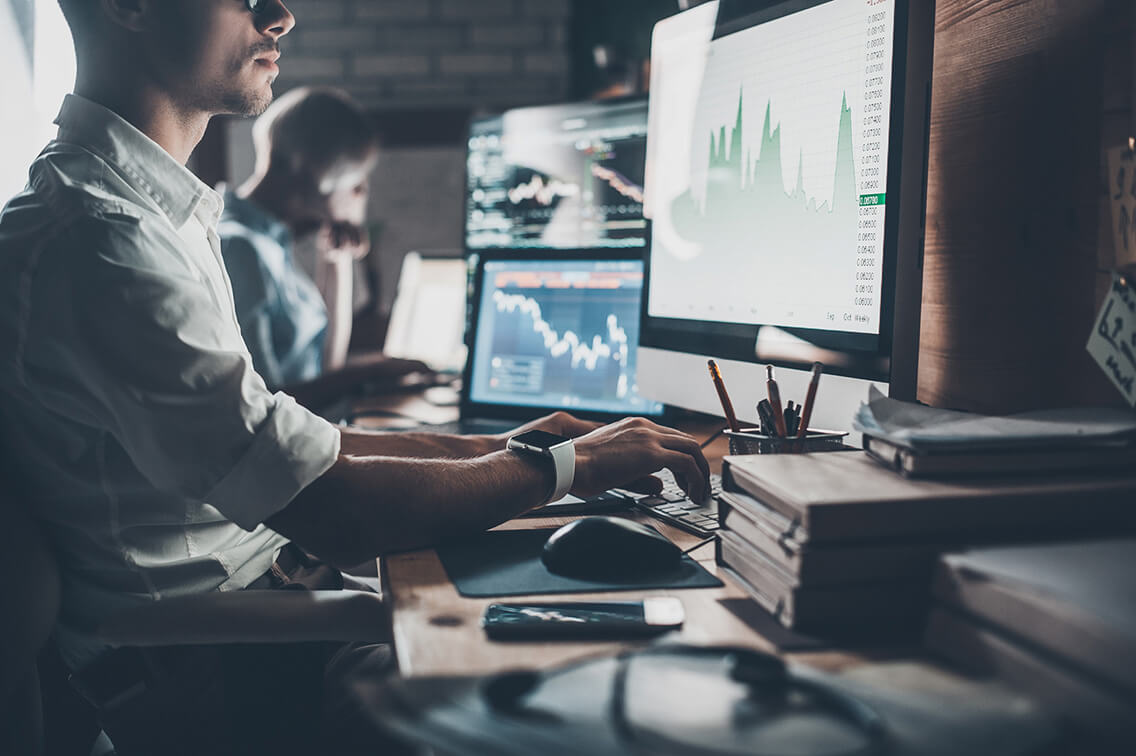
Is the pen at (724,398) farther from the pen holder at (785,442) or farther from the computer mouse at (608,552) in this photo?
the computer mouse at (608,552)

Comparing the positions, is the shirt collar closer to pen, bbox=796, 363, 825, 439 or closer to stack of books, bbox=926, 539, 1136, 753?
pen, bbox=796, 363, 825, 439

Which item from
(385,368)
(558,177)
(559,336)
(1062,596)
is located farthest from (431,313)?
(1062,596)

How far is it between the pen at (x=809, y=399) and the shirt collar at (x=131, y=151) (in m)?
0.71

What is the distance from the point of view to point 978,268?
2.86 feet

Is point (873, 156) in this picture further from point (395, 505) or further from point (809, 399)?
point (395, 505)

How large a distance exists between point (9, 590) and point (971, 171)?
3.11 feet

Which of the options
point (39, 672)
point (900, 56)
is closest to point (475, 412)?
point (39, 672)

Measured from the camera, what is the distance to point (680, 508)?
0.91 m

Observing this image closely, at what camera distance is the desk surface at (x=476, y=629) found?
52 centimetres

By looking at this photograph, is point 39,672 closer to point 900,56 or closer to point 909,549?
point 909,549

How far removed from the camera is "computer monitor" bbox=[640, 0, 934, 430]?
0.81m

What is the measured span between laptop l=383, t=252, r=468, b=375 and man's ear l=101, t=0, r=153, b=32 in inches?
51.7

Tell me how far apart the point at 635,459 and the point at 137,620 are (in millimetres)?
475

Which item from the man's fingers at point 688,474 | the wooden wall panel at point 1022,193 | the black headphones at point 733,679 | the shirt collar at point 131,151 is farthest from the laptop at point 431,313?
the black headphones at point 733,679
